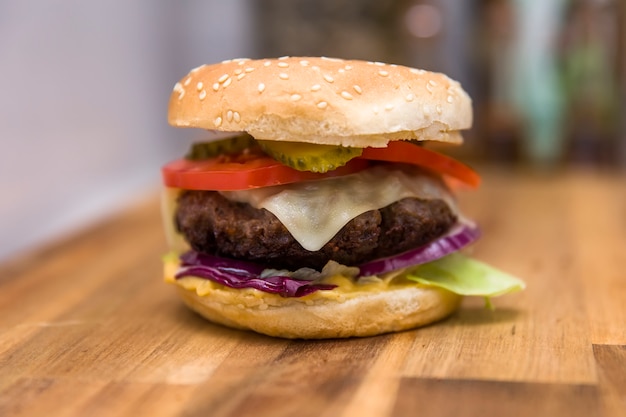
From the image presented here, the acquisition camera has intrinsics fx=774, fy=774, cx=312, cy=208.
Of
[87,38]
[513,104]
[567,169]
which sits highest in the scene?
[87,38]

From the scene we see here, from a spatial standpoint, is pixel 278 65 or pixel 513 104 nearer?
pixel 278 65

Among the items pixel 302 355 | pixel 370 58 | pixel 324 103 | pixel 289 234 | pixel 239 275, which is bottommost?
pixel 302 355

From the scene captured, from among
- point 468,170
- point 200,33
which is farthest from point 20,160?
point 200,33

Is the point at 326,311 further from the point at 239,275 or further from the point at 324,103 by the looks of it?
the point at 324,103

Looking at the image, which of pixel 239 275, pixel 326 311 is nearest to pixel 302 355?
pixel 326 311

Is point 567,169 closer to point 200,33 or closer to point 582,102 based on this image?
point 582,102

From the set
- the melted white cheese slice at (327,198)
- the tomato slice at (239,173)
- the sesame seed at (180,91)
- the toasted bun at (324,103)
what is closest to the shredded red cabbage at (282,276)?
the melted white cheese slice at (327,198)
